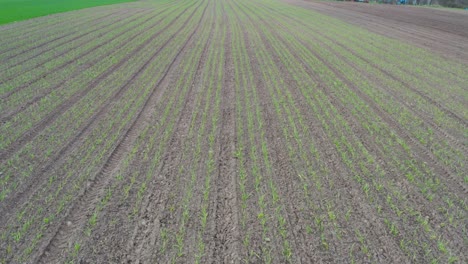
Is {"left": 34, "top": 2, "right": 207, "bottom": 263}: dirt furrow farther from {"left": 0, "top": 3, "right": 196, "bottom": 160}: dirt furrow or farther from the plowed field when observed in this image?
{"left": 0, "top": 3, "right": 196, "bottom": 160}: dirt furrow

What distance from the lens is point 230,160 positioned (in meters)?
5.98

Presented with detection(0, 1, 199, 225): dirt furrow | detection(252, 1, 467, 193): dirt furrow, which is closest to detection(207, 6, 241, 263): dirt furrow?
detection(0, 1, 199, 225): dirt furrow

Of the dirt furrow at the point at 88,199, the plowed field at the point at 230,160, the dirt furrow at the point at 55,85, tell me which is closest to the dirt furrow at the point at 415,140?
the plowed field at the point at 230,160

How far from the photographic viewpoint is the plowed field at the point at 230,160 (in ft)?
13.5

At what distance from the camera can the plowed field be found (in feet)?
13.5

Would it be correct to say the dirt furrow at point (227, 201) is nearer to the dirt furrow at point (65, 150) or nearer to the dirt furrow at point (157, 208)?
the dirt furrow at point (157, 208)

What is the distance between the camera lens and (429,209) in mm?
4801

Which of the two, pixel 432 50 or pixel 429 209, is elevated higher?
pixel 432 50

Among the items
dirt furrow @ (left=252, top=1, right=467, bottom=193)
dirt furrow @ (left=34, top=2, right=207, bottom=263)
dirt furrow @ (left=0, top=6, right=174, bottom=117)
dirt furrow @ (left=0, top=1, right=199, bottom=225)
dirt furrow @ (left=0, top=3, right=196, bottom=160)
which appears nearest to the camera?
dirt furrow @ (left=34, top=2, right=207, bottom=263)

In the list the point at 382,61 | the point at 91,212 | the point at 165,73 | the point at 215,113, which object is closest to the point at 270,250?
the point at 91,212

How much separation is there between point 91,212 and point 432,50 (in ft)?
62.0

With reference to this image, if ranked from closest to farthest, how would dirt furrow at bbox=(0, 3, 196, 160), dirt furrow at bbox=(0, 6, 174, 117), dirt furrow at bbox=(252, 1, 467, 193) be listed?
1. dirt furrow at bbox=(252, 1, 467, 193)
2. dirt furrow at bbox=(0, 3, 196, 160)
3. dirt furrow at bbox=(0, 6, 174, 117)

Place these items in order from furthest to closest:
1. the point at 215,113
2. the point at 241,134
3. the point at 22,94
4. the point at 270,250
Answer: the point at 22,94 → the point at 215,113 → the point at 241,134 → the point at 270,250

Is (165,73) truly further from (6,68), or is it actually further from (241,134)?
(6,68)
